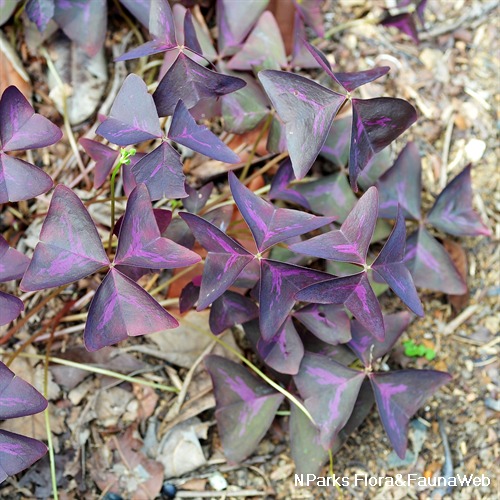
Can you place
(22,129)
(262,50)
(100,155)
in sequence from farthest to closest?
(262,50)
(100,155)
(22,129)

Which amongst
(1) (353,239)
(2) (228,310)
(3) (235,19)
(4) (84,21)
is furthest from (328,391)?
(4) (84,21)

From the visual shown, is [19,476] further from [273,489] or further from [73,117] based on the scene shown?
[73,117]

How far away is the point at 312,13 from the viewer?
64.7 inches

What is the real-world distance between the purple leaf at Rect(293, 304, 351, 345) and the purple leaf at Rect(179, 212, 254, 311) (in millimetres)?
241

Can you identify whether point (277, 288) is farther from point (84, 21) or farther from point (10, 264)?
point (84, 21)

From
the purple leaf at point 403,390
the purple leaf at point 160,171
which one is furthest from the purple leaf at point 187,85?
the purple leaf at point 403,390

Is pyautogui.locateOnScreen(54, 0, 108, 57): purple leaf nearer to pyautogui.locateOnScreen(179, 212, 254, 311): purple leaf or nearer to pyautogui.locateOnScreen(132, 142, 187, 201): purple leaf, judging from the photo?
pyautogui.locateOnScreen(132, 142, 187, 201): purple leaf

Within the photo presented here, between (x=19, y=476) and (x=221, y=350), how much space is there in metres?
0.53

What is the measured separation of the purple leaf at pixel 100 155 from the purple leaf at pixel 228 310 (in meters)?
0.36

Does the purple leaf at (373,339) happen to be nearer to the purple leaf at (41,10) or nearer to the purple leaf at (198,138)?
the purple leaf at (198,138)

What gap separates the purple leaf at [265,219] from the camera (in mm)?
1164

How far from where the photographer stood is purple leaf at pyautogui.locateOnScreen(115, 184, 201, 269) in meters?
1.10

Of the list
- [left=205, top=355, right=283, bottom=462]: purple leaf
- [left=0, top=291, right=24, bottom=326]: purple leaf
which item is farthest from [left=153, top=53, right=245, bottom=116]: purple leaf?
[left=205, top=355, right=283, bottom=462]: purple leaf

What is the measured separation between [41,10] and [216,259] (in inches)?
29.1
